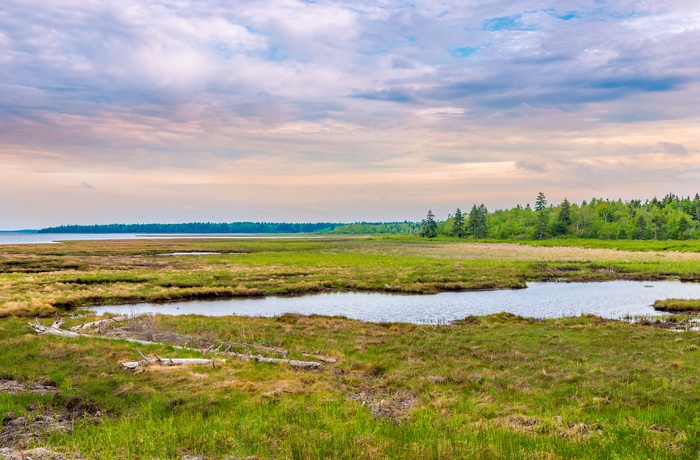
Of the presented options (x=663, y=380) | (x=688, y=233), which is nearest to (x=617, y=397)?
(x=663, y=380)

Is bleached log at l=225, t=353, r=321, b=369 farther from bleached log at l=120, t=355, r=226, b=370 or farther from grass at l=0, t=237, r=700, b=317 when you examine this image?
grass at l=0, t=237, r=700, b=317

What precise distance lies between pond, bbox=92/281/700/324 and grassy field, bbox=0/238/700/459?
533 cm

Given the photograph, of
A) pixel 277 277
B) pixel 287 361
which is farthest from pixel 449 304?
pixel 277 277

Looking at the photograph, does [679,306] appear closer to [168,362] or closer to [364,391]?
[364,391]

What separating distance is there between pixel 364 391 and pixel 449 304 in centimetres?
2505

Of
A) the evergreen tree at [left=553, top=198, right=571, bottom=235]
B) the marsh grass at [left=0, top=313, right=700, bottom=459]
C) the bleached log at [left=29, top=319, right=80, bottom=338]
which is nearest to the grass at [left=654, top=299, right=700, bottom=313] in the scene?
the marsh grass at [left=0, top=313, right=700, bottom=459]

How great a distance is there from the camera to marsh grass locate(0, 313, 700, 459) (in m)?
9.36

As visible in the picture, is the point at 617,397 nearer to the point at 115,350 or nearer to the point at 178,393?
the point at 178,393

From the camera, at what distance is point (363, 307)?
38.2 meters

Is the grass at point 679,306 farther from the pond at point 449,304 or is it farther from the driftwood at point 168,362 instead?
the driftwood at point 168,362

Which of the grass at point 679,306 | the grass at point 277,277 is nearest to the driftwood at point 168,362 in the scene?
the grass at point 277,277

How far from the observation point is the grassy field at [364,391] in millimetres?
9453

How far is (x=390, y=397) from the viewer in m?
13.9

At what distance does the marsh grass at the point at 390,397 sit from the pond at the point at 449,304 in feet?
31.9
